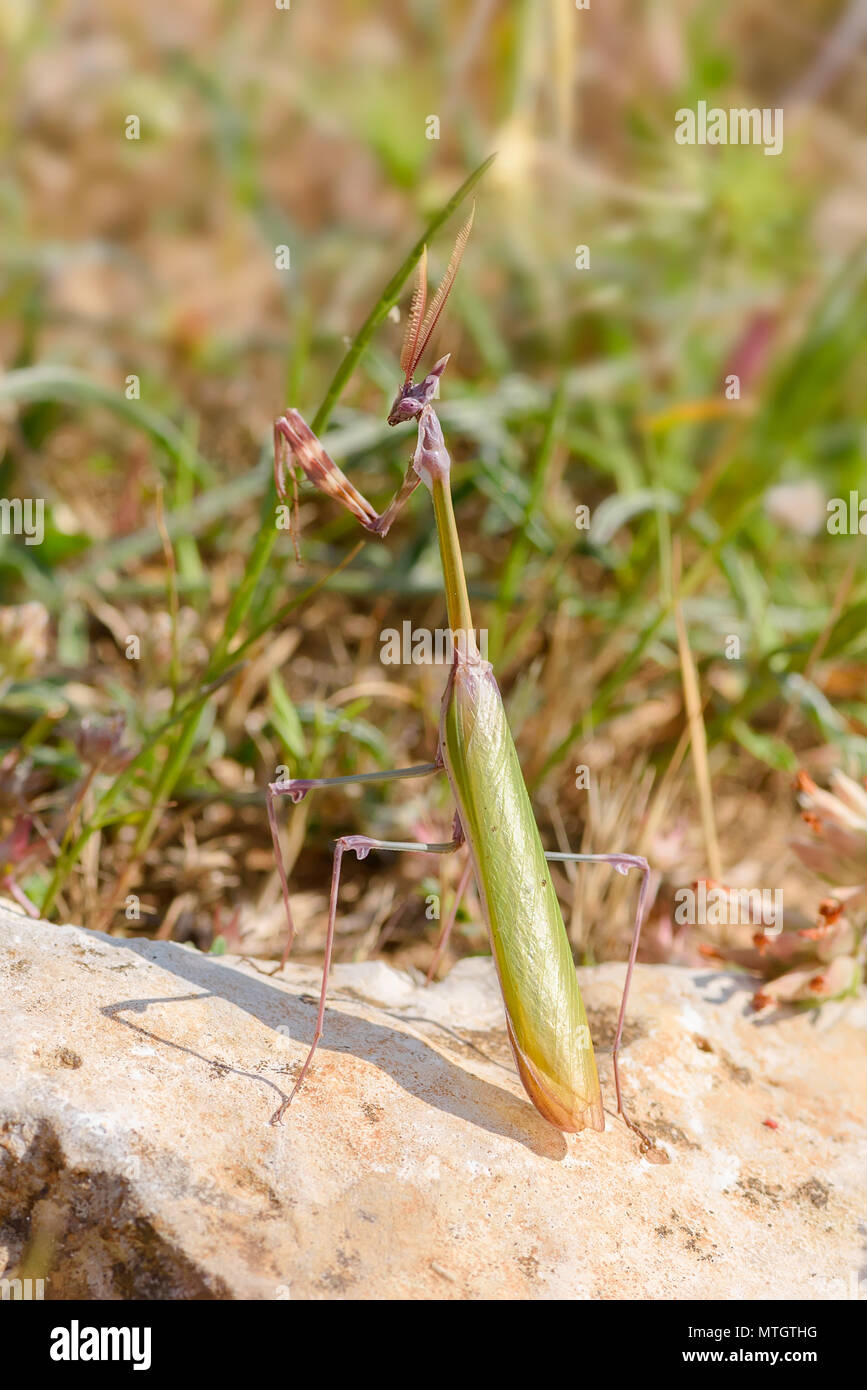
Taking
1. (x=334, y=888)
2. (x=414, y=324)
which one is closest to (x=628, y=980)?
(x=334, y=888)

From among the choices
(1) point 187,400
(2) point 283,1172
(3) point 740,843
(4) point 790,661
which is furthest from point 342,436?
(2) point 283,1172

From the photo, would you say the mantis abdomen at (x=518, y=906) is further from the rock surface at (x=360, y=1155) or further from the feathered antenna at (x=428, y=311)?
the feathered antenna at (x=428, y=311)

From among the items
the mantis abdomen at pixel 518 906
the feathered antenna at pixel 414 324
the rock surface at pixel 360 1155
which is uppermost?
the feathered antenna at pixel 414 324

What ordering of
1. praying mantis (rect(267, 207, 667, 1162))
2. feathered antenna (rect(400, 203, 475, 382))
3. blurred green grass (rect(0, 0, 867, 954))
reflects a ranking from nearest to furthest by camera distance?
1. feathered antenna (rect(400, 203, 475, 382))
2. praying mantis (rect(267, 207, 667, 1162))
3. blurred green grass (rect(0, 0, 867, 954))

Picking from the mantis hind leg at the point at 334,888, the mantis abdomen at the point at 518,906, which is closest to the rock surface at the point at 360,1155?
the mantis hind leg at the point at 334,888

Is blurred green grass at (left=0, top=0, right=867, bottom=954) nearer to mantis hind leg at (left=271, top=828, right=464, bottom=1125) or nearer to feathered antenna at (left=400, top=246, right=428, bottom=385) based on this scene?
mantis hind leg at (left=271, top=828, right=464, bottom=1125)

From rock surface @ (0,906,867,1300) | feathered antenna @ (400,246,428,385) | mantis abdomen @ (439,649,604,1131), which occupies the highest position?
feathered antenna @ (400,246,428,385)

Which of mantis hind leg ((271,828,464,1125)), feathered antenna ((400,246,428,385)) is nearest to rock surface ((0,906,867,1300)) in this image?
mantis hind leg ((271,828,464,1125))
